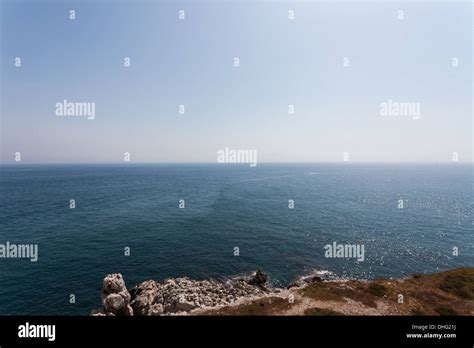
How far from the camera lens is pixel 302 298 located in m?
26.5

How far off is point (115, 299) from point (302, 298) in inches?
887

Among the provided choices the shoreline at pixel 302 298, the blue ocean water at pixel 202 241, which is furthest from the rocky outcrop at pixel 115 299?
the blue ocean water at pixel 202 241

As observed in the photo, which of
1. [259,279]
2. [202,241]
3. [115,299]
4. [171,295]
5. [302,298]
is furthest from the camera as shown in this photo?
[202,241]

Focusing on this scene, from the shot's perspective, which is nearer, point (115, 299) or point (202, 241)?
point (115, 299)

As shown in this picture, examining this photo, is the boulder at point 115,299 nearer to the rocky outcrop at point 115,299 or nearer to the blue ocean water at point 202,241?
the rocky outcrop at point 115,299

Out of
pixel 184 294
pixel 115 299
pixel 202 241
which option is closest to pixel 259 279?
pixel 184 294

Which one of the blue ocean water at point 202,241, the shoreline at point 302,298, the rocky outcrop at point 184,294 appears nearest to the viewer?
the shoreline at point 302,298

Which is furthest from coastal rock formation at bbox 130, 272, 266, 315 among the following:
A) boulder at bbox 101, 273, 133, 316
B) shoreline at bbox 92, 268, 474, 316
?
boulder at bbox 101, 273, 133, 316

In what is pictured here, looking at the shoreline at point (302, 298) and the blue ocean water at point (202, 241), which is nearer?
the shoreline at point (302, 298)

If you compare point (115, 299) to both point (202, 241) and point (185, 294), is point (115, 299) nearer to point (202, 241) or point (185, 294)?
point (185, 294)

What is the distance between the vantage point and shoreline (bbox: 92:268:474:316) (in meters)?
24.2

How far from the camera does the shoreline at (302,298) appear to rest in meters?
24.2
